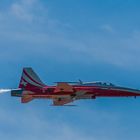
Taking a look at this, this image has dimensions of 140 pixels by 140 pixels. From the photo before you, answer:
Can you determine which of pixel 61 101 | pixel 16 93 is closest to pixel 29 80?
pixel 16 93

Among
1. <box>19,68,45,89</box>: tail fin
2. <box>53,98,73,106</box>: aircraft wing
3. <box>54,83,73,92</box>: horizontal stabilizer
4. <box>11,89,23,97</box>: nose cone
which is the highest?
<box>19,68,45,89</box>: tail fin

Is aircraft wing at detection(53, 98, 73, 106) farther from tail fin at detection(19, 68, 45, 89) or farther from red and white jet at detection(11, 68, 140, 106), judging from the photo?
tail fin at detection(19, 68, 45, 89)

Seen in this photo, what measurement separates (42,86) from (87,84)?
27.4 feet

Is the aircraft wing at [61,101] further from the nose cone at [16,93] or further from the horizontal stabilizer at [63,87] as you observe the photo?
the nose cone at [16,93]

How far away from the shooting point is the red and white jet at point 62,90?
454 ft

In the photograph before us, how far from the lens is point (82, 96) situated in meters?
140

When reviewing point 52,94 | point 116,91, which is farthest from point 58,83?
point 116,91

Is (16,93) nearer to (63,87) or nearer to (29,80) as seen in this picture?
(29,80)

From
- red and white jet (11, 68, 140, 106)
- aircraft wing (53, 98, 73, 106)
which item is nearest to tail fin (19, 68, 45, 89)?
red and white jet (11, 68, 140, 106)

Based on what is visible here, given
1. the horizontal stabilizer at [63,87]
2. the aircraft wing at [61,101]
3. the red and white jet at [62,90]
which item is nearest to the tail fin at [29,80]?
the red and white jet at [62,90]

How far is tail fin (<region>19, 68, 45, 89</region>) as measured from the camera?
460 feet

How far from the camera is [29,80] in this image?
141 meters

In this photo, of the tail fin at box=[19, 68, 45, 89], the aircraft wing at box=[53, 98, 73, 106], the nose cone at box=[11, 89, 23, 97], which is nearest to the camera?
the nose cone at box=[11, 89, 23, 97]

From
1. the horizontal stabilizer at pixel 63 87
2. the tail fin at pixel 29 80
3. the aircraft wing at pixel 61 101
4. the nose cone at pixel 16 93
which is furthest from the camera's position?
the aircraft wing at pixel 61 101
